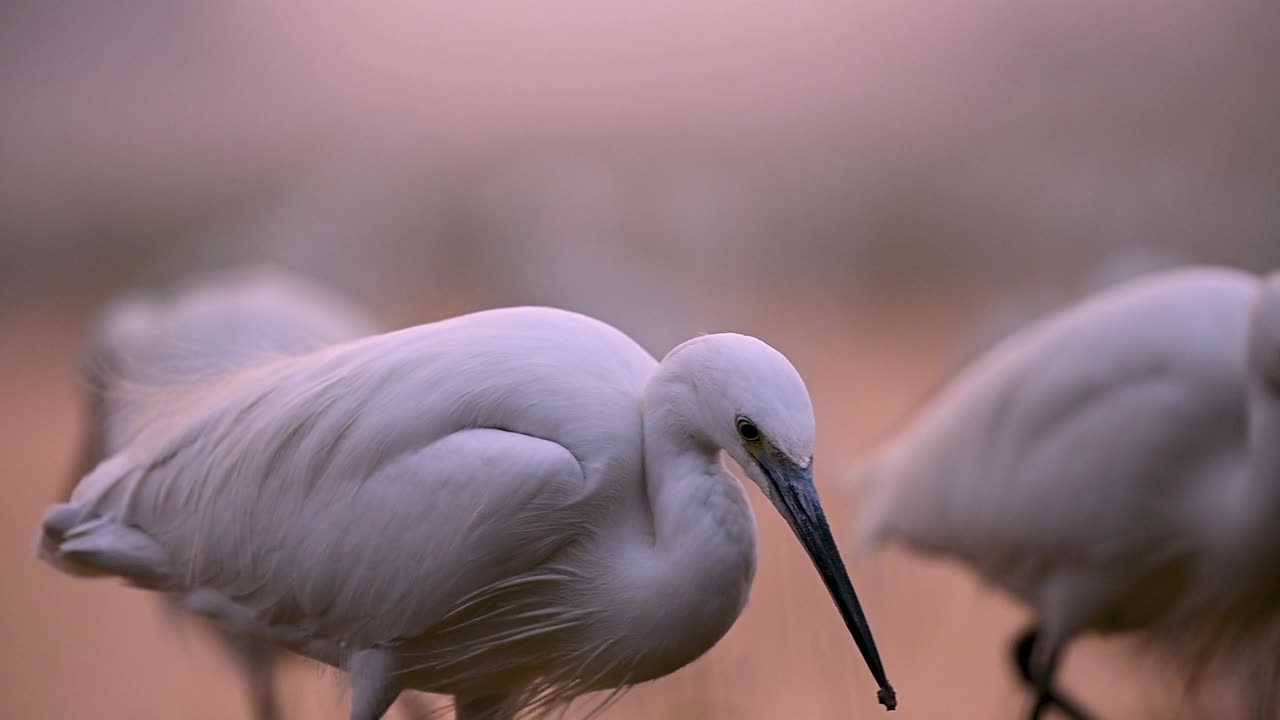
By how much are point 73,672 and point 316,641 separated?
127 centimetres

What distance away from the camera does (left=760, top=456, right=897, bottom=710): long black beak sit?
0.84 meters

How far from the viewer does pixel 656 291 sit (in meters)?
2.58

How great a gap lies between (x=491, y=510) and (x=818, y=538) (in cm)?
23

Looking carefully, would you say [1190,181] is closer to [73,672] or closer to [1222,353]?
[1222,353]

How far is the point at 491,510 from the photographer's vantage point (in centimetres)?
93

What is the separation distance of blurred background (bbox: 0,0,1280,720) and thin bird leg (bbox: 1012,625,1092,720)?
107 cm

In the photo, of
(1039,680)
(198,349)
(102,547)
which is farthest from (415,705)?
(1039,680)

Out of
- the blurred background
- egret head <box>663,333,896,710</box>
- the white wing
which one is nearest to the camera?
egret head <box>663,333,896,710</box>

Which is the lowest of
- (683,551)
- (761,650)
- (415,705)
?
(761,650)

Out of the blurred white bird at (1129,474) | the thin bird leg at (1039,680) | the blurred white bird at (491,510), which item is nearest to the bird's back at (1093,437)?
the blurred white bird at (1129,474)

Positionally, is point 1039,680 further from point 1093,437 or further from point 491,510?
point 491,510

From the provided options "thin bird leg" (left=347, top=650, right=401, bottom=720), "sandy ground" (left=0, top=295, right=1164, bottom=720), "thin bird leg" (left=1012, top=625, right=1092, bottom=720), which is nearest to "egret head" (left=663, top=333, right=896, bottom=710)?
"thin bird leg" (left=347, top=650, right=401, bottom=720)

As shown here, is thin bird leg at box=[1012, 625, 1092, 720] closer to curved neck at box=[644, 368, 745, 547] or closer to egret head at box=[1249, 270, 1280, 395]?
egret head at box=[1249, 270, 1280, 395]

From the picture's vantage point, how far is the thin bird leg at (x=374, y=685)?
39.8 inches
